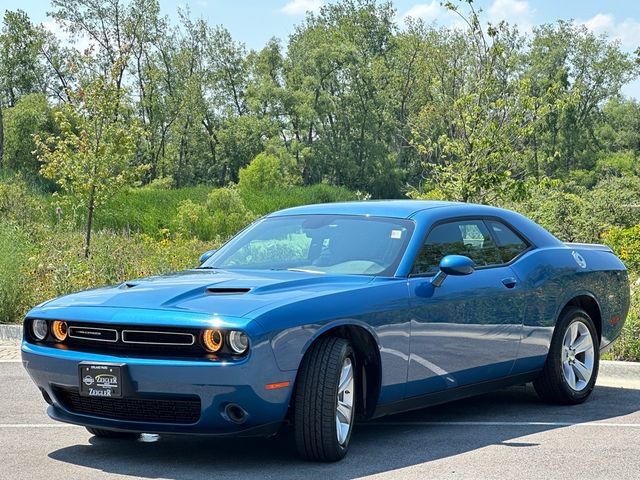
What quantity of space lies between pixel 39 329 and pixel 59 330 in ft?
0.64

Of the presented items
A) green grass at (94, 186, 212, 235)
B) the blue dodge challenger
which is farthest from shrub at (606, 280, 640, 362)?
green grass at (94, 186, 212, 235)

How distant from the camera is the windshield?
7484mm

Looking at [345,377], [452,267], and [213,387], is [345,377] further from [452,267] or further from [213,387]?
[452,267]

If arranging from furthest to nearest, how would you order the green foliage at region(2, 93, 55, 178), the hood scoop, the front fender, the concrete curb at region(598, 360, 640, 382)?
the green foliage at region(2, 93, 55, 178)
the concrete curb at region(598, 360, 640, 382)
the hood scoop
the front fender

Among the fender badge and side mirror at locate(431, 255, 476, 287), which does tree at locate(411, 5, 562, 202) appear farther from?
side mirror at locate(431, 255, 476, 287)

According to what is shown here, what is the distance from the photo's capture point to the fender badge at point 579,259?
9062 millimetres

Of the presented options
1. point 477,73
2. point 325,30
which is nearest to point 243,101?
point 325,30

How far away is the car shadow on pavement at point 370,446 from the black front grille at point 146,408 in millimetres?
294

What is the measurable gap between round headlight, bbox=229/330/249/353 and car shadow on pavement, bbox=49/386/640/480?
71 centimetres

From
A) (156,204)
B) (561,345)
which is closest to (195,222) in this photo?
(156,204)

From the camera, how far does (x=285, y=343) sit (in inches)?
248

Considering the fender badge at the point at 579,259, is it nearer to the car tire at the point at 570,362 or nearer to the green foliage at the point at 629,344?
the car tire at the point at 570,362

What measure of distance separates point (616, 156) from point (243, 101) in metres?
29.1

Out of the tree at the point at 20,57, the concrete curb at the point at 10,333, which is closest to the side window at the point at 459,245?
the concrete curb at the point at 10,333
